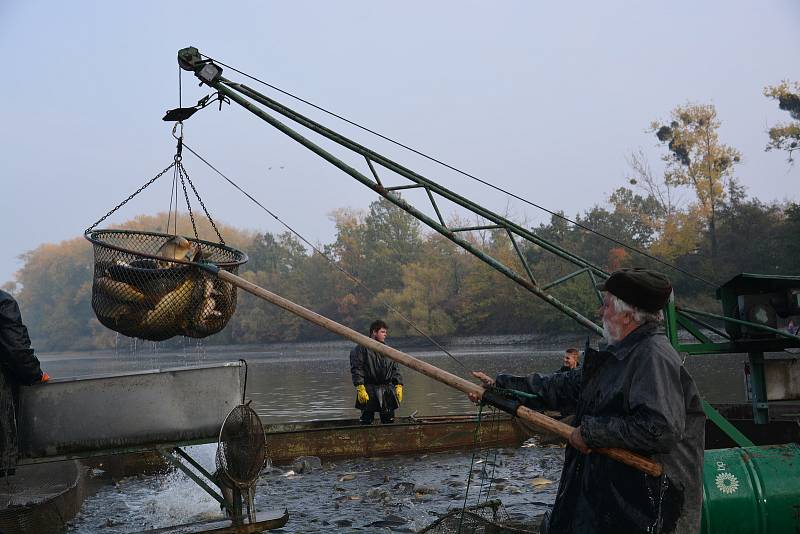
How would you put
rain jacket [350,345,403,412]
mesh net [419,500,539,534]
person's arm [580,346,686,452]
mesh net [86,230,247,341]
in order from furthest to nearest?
rain jacket [350,345,403,412], mesh net [86,230,247,341], mesh net [419,500,539,534], person's arm [580,346,686,452]

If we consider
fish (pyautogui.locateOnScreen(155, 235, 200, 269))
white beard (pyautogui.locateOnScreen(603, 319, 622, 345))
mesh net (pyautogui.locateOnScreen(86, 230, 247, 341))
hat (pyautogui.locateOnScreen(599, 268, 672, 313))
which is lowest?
white beard (pyautogui.locateOnScreen(603, 319, 622, 345))

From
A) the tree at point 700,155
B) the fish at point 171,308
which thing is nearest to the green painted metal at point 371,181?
the fish at point 171,308

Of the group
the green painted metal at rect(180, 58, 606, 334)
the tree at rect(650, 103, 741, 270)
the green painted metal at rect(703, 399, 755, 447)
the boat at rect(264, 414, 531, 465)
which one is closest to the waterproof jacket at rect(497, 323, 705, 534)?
the green painted metal at rect(703, 399, 755, 447)

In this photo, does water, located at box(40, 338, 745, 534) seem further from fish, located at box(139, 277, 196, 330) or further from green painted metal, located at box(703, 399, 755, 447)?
fish, located at box(139, 277, 196, 330)

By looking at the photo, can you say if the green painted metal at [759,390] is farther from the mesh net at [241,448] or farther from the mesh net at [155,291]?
the mesh net at [155,291]

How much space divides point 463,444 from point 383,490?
2.91 m

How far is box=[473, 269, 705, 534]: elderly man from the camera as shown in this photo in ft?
11.1

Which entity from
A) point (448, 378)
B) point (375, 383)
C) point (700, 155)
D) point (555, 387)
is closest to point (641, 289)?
point (555, 387)

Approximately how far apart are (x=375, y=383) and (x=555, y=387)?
348 inches

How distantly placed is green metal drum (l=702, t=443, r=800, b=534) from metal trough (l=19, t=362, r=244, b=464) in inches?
146

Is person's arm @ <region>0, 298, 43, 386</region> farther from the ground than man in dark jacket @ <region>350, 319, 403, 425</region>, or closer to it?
farther from the ground

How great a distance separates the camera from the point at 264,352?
87.8 metres

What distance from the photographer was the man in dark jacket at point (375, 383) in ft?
41.5

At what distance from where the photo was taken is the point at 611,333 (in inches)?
147
